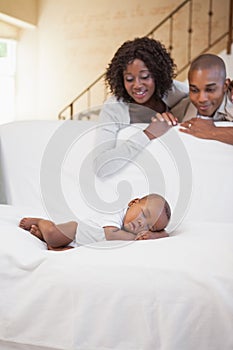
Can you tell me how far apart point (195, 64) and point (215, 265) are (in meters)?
1.06

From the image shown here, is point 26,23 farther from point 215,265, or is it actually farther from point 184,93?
point 215,265

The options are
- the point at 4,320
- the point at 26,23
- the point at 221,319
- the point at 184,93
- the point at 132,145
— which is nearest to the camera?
the point at 221,319

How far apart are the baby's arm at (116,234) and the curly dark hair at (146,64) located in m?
0.76

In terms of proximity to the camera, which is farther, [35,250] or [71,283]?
[35,250]

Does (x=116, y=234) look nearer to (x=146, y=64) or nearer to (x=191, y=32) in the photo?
(x=146, y=64)

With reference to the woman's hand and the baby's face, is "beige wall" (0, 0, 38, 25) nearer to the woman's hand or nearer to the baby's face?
the woman's hand

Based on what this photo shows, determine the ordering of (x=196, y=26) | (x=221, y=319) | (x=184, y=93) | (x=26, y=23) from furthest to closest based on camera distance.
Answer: (x=26, y=23) → (x=196, y=26) → (x=184, y=93) → (x=221, y=319)

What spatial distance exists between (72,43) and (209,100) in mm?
5244

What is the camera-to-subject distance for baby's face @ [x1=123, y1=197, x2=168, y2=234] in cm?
164

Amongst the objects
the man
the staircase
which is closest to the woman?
the man

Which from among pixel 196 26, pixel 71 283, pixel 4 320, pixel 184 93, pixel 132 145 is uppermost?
pixel 196 26

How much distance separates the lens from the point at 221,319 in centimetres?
120

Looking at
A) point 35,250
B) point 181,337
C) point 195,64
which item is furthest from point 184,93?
point 181,337

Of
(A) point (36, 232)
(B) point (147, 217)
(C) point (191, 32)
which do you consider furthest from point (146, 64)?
(C) point (191, 32)
